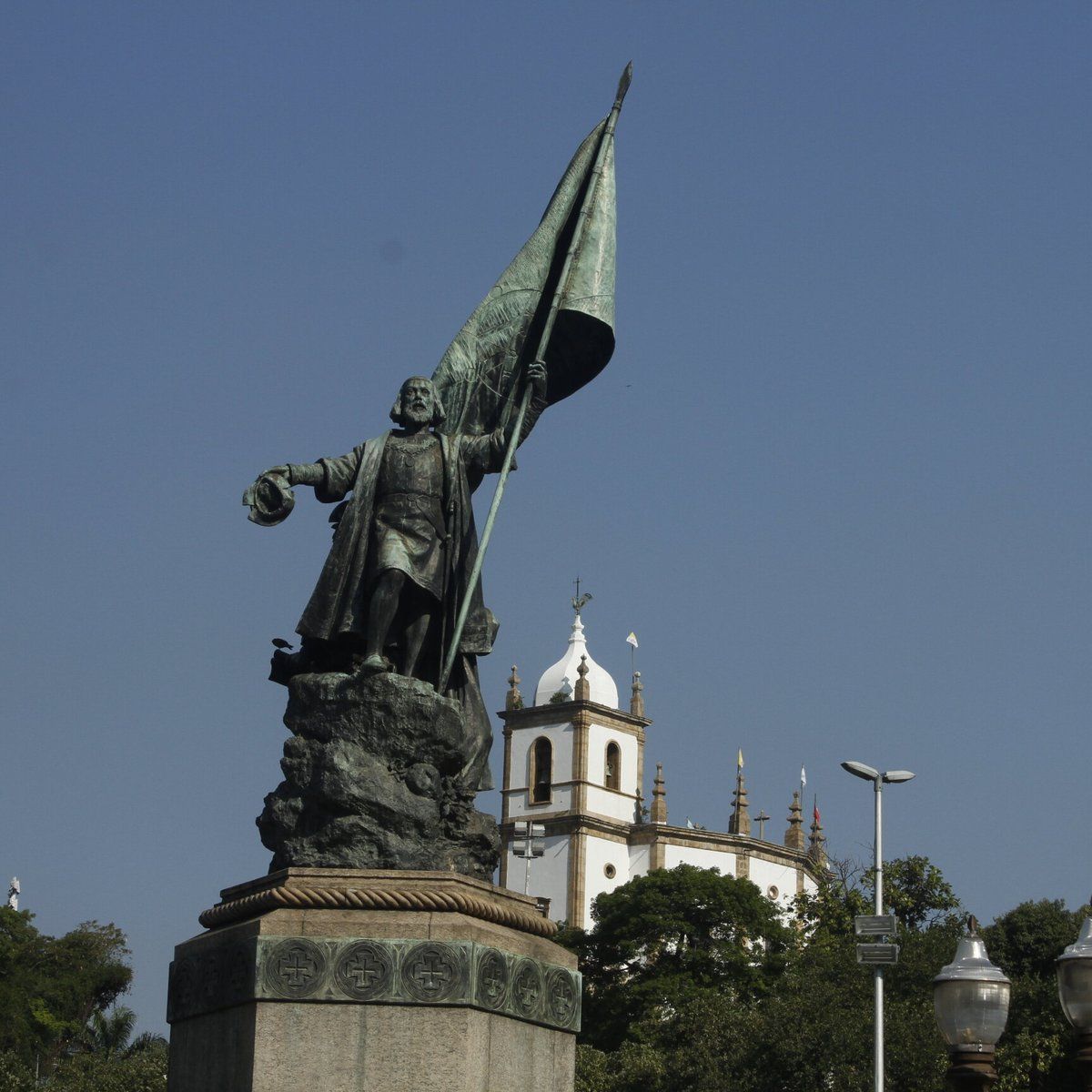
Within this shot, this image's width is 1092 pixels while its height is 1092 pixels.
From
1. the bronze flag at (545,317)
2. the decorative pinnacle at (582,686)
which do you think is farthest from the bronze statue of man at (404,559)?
the decorative pinnacle at (582,686)

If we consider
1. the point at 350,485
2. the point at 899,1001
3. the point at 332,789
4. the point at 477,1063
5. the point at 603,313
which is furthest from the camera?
the point at 899,1001

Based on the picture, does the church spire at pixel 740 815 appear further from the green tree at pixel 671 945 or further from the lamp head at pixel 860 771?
the lamp head at pixel 860 771

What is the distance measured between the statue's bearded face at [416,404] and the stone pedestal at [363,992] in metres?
2.83

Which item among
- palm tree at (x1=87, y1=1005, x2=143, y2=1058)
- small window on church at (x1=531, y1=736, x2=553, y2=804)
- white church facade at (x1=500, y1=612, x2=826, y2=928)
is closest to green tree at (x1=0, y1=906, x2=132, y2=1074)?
palm tree at (x1=87, y1=1005, x2=143, y2=1058)

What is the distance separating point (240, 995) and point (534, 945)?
1529 mm

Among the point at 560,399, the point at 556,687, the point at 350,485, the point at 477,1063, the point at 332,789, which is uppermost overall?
the point at 556,687

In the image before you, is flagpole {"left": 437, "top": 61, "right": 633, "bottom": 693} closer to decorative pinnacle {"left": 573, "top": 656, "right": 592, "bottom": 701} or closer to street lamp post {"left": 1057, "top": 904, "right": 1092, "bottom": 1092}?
street lamp post {"left": 1057, "top": 904, "right": 1092, "bottom": 1092}

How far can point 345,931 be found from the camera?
10812mm

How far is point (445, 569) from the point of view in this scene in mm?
12508

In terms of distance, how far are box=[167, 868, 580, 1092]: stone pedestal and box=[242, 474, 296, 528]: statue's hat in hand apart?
219cm

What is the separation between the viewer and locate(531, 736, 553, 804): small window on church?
95.6 metres

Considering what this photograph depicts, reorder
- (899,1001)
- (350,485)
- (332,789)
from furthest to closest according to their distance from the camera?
(899,1001) < (350,485) < (332,789)

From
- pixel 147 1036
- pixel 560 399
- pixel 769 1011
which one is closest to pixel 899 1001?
pixel 769 1011

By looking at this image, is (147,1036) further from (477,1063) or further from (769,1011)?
(477,1063)
